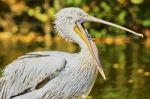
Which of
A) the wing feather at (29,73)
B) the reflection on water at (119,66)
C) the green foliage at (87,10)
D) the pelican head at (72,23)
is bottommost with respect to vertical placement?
the reflection on water at (119,66)

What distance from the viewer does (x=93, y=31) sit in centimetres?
1708

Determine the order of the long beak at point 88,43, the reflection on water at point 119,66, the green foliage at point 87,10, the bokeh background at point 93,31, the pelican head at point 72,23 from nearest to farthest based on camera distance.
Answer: the long beak at point 88,43
the pelican head at point 72,23
the reflection on water at point 119,66
the bokeh background at point 93,31
the green foliage at point 87,10

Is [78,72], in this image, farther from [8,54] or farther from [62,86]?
[8,54]

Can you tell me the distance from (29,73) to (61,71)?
33 cm

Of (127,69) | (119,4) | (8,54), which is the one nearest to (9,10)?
(119,4)

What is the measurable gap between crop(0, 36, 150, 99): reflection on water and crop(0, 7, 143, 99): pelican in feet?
12.9

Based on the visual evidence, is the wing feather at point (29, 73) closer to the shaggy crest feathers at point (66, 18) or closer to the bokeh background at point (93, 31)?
the shaggy crest feathers at point (66, 18)

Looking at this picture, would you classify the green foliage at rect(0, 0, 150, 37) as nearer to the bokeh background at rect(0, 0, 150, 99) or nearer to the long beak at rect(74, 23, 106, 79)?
the bokeh background at rect(0, 0, 150, 99)

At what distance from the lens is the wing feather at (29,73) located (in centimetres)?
740

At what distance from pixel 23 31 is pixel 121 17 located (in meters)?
4.41

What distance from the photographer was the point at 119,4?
26.9 metres

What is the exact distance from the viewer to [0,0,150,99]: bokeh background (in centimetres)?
1783

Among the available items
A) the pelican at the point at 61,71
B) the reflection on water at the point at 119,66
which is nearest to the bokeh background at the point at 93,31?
the reflection on water at the point at 119,66

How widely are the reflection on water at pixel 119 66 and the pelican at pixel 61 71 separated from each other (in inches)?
155
